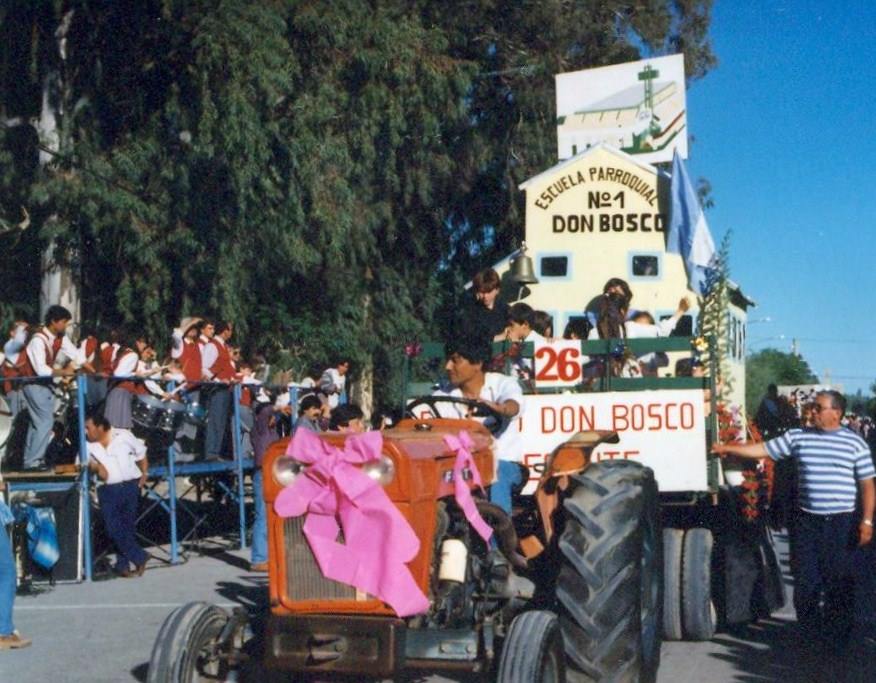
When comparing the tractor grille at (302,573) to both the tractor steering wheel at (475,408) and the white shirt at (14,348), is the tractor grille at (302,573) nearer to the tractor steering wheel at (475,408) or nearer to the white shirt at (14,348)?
the tractor steering wheel at (475,408)

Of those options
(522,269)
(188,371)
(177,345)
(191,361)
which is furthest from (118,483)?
A: (522,269)

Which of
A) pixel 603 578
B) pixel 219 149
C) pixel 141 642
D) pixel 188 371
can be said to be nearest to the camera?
pixel 603 578

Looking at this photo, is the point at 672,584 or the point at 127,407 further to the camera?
the point at 127,407

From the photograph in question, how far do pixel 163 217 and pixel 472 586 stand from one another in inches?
608

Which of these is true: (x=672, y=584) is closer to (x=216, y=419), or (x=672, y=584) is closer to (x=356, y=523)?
(x=356, y=523)

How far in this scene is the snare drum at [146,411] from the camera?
45.1 ft

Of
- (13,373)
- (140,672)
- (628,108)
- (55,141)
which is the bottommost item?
(140,672)

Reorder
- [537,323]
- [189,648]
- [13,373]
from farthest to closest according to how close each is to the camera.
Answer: [13,373] → [537,323] → [189,648]

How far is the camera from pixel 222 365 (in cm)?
1623

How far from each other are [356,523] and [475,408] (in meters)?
1.87

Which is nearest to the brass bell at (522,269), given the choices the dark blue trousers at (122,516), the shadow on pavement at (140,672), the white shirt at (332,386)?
the white shirt at (332,386)

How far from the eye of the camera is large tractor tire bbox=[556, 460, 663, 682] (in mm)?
6414

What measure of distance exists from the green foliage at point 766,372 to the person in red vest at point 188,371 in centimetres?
4094

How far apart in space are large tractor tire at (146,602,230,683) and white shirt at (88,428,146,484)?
6.95 m
